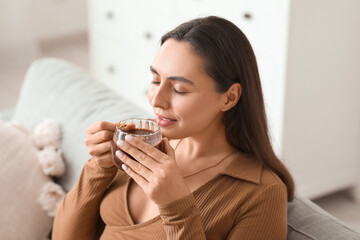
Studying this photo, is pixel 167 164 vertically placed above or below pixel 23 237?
above

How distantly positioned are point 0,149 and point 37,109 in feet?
1.01

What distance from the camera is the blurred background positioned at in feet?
7.95

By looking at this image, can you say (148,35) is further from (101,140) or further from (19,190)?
(101,140)

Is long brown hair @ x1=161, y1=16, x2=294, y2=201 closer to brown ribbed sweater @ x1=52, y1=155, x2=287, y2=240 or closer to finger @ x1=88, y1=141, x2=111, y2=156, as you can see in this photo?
brown ribbed sweater @ x1=52, y1=155, x2=287, y2=240

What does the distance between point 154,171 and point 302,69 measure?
4.97 ft

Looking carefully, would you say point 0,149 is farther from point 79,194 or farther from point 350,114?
point 350,114

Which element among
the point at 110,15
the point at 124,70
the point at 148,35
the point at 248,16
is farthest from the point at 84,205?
the point at 110,15

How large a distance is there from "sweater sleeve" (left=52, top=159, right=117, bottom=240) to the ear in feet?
1.18

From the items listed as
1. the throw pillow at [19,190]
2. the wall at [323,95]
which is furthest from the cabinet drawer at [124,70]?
the throw pillow at [19,190]

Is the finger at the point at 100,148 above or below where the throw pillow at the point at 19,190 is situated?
above

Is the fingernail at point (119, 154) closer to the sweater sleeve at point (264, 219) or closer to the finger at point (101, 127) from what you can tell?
the finger at point (101, 127)

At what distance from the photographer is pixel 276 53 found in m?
2.45

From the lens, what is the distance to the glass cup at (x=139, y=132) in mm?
1179

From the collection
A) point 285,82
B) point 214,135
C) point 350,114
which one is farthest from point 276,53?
point 214,135
